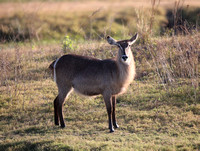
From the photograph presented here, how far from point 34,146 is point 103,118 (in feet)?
5.78

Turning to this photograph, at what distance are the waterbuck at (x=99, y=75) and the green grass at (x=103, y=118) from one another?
40 centimetres

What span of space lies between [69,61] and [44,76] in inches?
128

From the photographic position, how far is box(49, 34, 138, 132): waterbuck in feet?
19.5

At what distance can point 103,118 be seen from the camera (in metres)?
6.65

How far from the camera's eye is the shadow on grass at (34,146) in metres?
5.29

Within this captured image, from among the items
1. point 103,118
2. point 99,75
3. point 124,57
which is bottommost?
point 103,118

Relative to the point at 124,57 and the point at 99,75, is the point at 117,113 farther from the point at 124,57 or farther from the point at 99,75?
the point at 124,57

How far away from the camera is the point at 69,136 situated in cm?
577

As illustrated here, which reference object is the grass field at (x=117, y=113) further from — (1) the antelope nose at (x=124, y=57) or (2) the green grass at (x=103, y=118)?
(1) the antelope nose at (x=124, y=57)

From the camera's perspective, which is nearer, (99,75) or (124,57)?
(124,57)

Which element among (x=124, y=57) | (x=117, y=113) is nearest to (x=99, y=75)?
(x=124, y=57)

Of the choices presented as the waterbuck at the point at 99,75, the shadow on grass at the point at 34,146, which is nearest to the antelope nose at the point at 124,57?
the waterbuck at the point at 99,75

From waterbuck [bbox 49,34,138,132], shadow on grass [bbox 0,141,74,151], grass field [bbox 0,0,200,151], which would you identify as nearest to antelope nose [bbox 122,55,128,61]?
waterbuck [bbox 49,34,138,132]

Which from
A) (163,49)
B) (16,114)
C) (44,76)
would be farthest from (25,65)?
(163,49)
